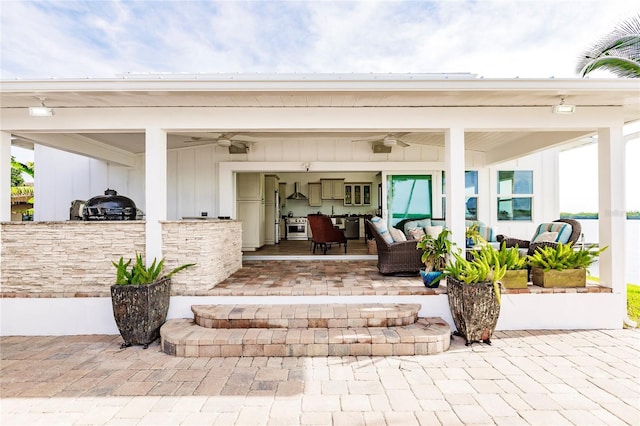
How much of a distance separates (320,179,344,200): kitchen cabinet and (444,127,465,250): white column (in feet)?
25.6

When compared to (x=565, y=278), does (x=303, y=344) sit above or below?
below

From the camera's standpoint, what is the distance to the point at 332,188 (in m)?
11.8

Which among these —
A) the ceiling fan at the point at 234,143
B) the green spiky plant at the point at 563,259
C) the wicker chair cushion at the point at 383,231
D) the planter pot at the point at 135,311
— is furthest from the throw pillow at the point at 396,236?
the planter pot at the point at 135,311

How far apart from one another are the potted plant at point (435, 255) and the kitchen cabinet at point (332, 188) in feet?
25.4

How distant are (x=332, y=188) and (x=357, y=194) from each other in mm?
923

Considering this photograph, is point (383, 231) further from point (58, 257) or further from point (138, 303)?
point (58, 257)

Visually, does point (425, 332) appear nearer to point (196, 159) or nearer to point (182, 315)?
point (182, 315)

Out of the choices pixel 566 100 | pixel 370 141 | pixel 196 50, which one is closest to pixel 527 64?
pixel 370 141

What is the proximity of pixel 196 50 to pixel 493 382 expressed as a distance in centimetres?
778

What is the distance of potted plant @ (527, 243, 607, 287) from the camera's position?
12.9 feet

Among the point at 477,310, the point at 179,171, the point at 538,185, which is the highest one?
the point at 179,171

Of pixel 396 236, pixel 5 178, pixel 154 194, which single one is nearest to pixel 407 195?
A: pixel 396 236

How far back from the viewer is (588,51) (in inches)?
305

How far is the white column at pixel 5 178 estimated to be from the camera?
394 cm
